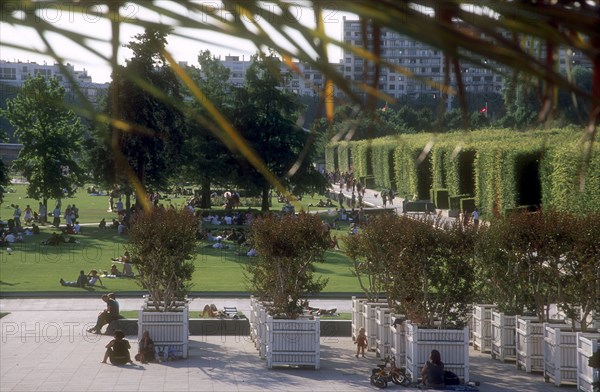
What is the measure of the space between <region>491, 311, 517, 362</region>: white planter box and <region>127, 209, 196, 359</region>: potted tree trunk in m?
5.92

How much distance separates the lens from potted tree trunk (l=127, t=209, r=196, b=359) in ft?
65.5

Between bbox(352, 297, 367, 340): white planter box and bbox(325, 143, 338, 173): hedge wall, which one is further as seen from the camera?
bbox(325, 143, 338, 173): hedge wall

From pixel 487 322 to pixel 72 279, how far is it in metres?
14.3

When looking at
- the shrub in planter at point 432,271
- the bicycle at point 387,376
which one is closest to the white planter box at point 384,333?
the shrub in planter at point 432,271

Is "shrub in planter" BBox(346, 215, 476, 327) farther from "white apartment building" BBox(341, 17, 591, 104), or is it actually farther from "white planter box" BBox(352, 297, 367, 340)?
"white apartment building" BBox(341, 17, 591, 104)

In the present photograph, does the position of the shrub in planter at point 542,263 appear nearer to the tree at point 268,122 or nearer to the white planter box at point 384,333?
the white planter box at point 384,333

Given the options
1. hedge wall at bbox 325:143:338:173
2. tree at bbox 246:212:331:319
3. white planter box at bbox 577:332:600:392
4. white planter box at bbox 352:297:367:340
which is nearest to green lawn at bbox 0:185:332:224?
hedge wall at bbox 325:143:338:173

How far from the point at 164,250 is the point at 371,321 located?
441cm

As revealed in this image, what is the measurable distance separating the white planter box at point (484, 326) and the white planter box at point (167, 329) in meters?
5.85

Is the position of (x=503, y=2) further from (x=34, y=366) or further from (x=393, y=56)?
(x=34, y=366)

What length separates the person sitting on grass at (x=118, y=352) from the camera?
18.7 metres

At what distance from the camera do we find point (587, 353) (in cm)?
1605

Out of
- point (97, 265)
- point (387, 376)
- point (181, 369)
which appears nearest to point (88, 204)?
point (97, 265)

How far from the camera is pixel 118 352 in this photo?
739 inches
